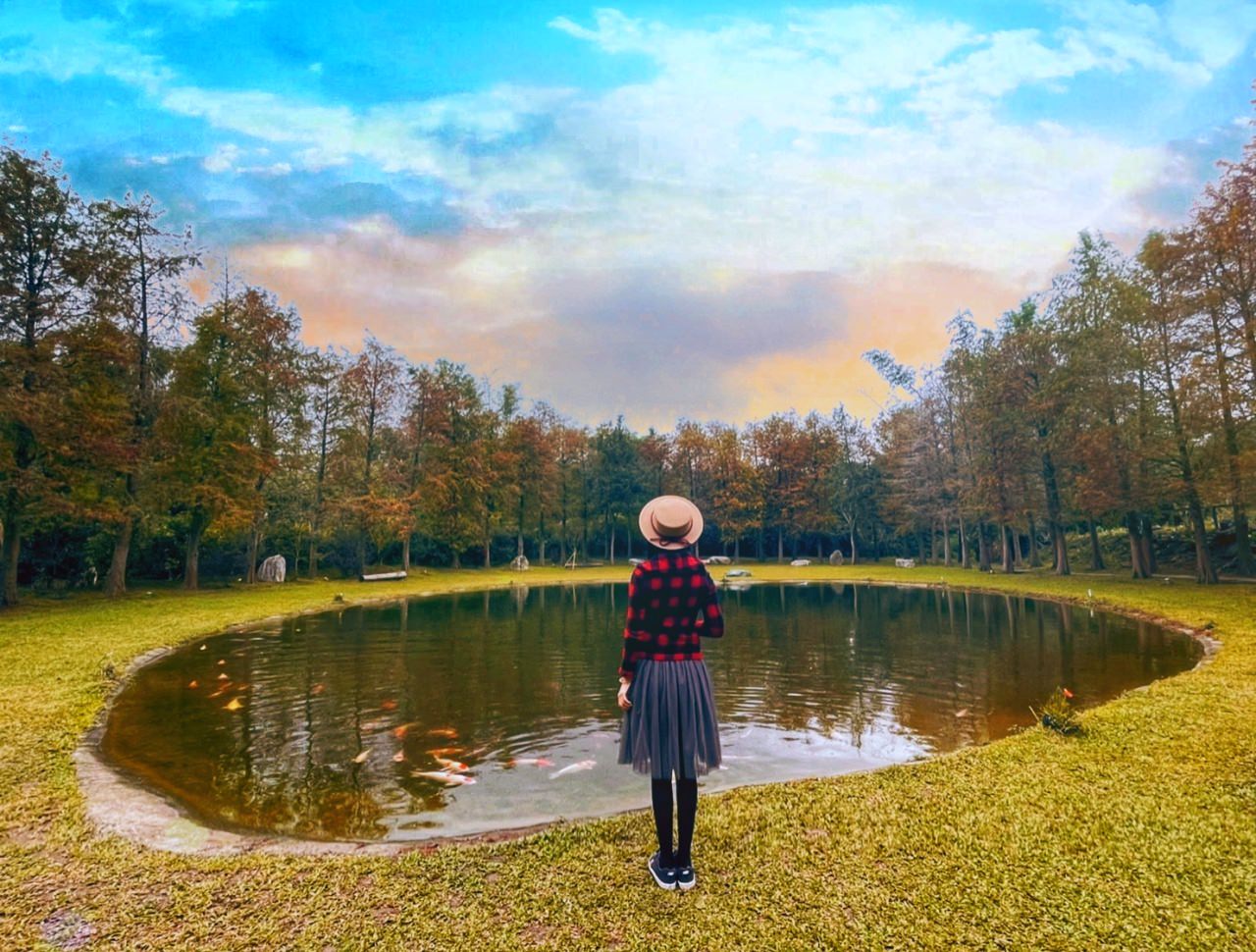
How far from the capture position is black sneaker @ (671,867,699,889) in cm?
350

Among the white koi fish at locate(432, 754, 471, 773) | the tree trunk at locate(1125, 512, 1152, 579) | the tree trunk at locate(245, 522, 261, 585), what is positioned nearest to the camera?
the white koi fish at locate(432, 754, 471, 773)

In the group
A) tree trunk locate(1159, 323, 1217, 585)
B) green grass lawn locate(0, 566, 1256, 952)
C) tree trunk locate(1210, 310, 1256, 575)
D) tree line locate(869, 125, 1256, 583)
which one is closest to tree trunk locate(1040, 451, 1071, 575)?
tree line locate(869, 125, 1256, 583)

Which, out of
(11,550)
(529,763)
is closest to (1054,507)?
(529,763)

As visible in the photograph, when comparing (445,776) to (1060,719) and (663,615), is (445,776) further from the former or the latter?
(1060,719)

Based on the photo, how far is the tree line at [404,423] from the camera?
17.4 meters

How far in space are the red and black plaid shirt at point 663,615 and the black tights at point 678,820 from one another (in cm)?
66

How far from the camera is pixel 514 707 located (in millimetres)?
8680

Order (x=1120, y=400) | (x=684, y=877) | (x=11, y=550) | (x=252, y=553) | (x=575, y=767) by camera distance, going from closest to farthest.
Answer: (x=684, y=877) < (x=575, y=767) < (x=11, y=550) < (x=1120, y=400) < (x=252, y=553)

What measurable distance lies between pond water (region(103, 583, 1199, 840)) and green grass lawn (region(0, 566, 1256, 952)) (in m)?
0.96

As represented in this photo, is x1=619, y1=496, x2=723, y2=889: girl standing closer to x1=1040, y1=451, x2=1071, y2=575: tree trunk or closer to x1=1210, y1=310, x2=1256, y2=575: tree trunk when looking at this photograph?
x1=1210, y1=310, x2=1256, y2=575: tree trunk

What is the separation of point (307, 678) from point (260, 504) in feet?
56.6

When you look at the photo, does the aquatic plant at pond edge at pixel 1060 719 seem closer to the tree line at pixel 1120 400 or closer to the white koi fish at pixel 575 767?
the white koi fish at pixel 575 767

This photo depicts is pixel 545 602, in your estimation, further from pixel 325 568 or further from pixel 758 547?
pixel 758 547

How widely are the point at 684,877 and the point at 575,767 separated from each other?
116 inches
